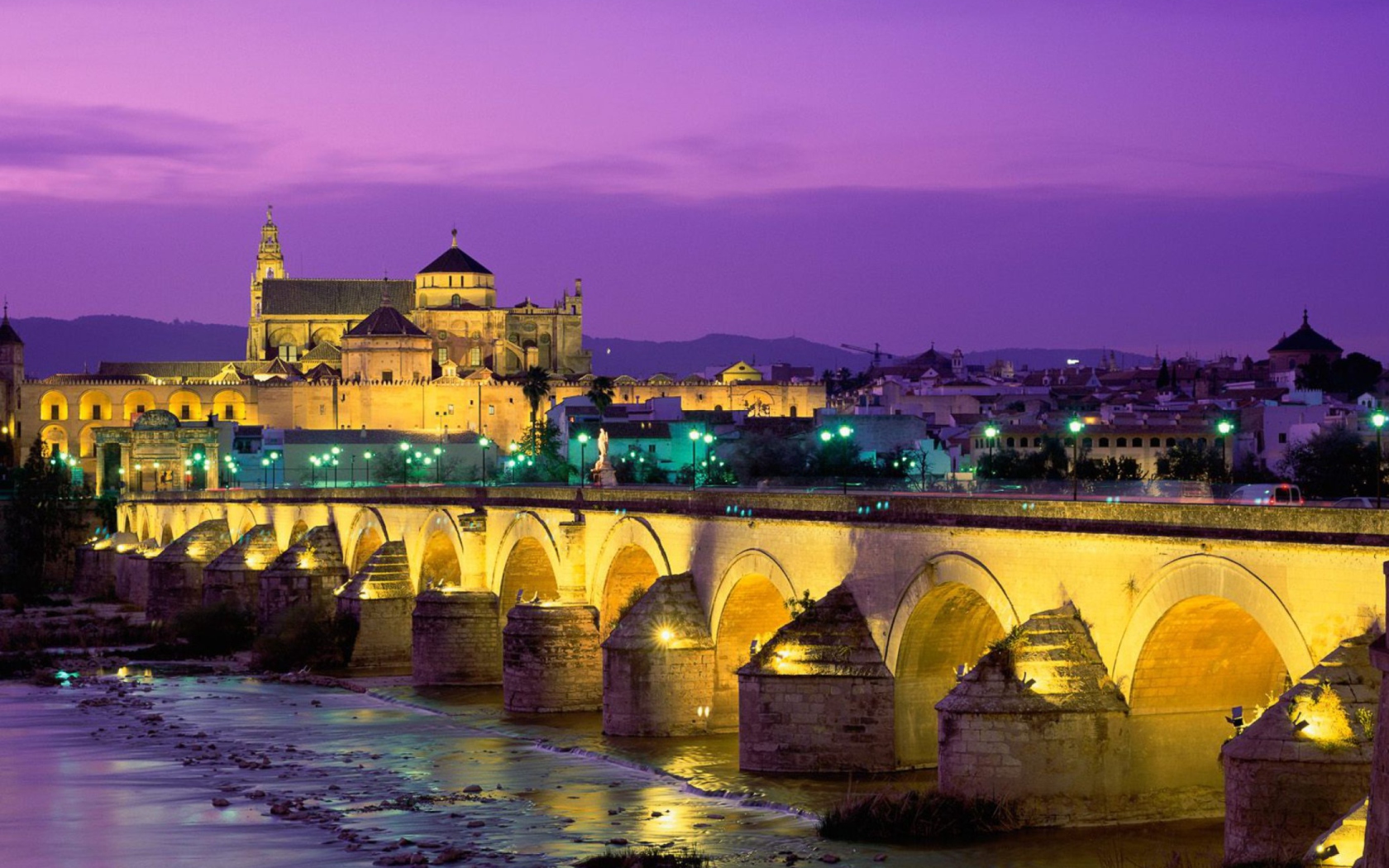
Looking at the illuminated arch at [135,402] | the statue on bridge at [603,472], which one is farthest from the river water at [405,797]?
the illuminated arch at [135,402]

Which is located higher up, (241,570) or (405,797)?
(241,570)

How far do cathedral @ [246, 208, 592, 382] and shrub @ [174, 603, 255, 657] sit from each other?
3240 inches

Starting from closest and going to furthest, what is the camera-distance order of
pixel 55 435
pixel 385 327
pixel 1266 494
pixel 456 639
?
pixel 1266 494
pixel 456 639
pixel 385 327
pixel 55 435

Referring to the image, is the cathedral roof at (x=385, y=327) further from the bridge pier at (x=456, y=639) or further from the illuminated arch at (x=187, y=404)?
the bridge pier at (x=456, y=639)

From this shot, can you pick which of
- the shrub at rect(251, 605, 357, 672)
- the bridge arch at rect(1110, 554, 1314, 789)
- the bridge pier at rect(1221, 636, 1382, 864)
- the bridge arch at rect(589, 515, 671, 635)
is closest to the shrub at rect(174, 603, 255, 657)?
the shrub at rect(251, 605, 357, 672)

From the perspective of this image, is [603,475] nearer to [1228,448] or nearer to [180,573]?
[180,573]

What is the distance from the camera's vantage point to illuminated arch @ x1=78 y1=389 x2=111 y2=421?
13650 cm

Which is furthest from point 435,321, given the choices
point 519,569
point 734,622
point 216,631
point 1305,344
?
point 734,622

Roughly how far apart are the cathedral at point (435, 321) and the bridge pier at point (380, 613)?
89.2 metres

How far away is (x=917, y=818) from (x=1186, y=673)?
306 centimetres

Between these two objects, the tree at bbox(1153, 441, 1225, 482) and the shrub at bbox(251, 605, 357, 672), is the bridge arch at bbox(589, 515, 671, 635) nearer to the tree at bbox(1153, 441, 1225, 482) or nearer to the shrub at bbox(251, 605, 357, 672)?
the shrub at bbox(251, 605, 357, 672)

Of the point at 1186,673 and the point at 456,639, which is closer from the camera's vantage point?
the point at 1186,673

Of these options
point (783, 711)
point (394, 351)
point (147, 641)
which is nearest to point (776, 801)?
point (783, 711)

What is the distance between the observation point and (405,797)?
2545cm
